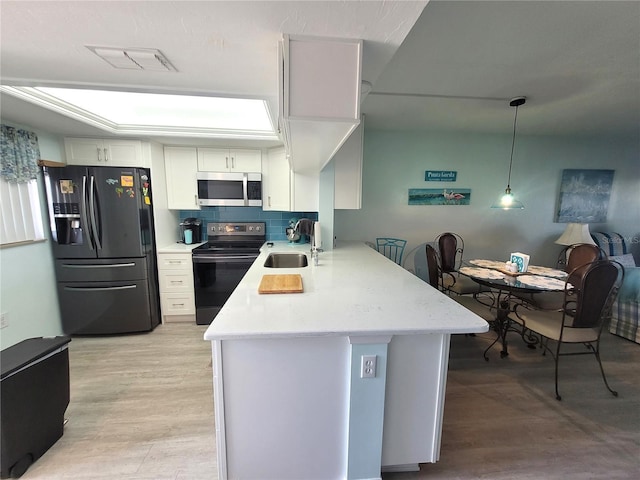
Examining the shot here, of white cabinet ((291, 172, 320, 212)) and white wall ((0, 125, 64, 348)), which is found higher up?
white cabinet ((291, 172, 320, 212))

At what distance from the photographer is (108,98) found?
231cm

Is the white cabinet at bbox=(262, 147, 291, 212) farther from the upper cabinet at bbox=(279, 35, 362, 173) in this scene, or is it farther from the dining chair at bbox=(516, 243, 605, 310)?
the dining chair at bbox=(516, 243, 605, 310)

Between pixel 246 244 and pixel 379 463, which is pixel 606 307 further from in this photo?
pixel 246 244

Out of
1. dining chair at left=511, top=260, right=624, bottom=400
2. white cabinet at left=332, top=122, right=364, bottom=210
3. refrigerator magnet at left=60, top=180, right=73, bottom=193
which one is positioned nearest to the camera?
dining chair at left=511, top=260, right=624, bottom=400

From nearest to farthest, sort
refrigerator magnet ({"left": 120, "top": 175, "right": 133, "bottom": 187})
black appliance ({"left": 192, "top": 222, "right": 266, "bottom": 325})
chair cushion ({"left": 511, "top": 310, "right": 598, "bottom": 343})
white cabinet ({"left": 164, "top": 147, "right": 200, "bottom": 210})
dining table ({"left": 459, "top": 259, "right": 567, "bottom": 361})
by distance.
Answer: chair cushion ({"left": 511, "top": 310, "right": 598, "bottom": 343}), dining table ({"left": 459, "top": 259, "right": 567, "bottom": 361}), refrigerator magnet ({"left": 120, "top": 175, "right": 133, "bottom": 187}), black appliance ({"left": 192, "top": 222, "right": 266, "bottom": 325}), white cabinet ({"left": 164, "top": 147, "right": 200, "bottom": 210})

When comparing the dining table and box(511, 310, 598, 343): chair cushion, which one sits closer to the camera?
box(511, 310, 598, 343): chair cushion

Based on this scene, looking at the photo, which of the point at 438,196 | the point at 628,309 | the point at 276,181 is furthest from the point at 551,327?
the point at 276,181

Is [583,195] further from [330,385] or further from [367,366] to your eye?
[330,385]

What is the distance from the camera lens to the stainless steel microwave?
3123 mm

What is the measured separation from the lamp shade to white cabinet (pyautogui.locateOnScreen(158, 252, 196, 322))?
4.95 meters

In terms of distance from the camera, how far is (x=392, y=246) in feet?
12.1

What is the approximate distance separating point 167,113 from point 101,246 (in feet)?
5.02

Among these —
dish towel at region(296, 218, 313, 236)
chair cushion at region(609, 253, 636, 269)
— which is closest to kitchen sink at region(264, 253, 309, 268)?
dish towel at region(296, 218, 313, 236)

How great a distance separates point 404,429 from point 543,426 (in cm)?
115
